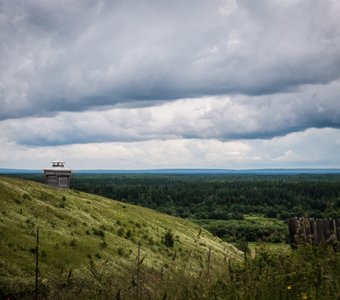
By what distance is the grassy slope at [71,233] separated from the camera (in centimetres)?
2794

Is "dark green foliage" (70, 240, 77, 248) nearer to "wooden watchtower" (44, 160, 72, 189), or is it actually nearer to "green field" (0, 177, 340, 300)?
"green field" (0, 177, 340, 300)

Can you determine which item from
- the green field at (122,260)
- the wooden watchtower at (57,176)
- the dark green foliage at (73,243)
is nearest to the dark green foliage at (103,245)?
the green field at (122,260)

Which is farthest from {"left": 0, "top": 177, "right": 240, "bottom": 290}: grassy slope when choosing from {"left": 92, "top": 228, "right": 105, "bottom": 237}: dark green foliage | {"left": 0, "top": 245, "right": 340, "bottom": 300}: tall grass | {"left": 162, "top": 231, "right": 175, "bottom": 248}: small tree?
{"left": 0, "top": 245, "right": 340, "bottom": 300}: tall grass

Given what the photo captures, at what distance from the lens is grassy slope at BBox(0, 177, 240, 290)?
27.9 m

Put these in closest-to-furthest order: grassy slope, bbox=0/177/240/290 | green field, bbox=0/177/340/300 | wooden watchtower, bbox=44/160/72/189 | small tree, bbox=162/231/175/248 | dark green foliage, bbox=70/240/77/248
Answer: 1. green field, bbox=0/177/340/300
2. grassy slope, bbox=0/177/240/290
3. dark green foliage, bbox=70/240/77/248
4. small tree, bbox=162/231/175/248
5. wooden watchtower, bbox=44/160/72/189

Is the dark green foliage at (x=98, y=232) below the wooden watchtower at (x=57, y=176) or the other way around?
below

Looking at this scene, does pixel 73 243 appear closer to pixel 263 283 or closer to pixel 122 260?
pixel 122 260

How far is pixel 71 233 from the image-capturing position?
3488 centimetres

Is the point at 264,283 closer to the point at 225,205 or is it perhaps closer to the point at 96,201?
the point at 96,201

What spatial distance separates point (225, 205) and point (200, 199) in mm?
15274

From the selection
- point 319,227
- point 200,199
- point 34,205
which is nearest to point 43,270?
point 34,205

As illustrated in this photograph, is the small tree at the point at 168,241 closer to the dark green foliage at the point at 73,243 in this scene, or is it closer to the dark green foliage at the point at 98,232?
the dark green foliage at the point at 98,232

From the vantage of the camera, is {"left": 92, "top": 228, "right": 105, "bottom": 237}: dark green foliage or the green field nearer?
the green field

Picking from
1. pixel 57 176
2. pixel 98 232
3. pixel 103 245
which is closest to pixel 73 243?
pixel 103 245
